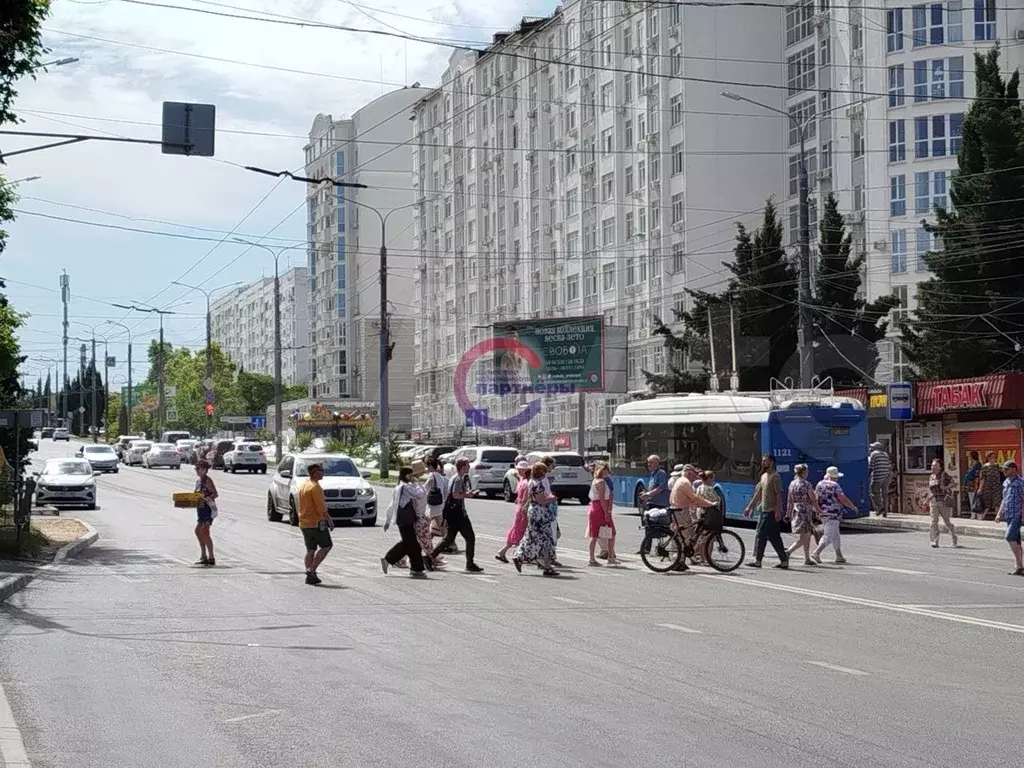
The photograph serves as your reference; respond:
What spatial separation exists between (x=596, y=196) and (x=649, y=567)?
55.7 m

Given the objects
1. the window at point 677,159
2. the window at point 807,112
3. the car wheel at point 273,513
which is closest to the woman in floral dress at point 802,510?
the car wheel at point 273,513

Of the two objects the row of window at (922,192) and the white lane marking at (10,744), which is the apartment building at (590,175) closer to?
the row of window at (922,192)

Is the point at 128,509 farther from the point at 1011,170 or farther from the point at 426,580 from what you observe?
the point at 1011,170

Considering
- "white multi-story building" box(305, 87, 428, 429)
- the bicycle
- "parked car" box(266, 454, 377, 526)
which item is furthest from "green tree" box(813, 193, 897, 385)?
"white multi-story building" box(305, 87, 428, 429)

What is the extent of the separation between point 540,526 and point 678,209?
4878 centimetres

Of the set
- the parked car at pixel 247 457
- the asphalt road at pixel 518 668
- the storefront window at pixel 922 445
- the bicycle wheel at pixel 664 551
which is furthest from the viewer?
the parked car at pixel 247 457

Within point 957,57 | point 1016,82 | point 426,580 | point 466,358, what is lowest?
point 426,580

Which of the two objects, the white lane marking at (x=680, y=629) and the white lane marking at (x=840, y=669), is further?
the white lane marking at (x=680, y=629)

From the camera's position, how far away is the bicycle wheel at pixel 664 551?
858 inches

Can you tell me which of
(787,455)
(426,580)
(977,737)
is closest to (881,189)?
(787,455)

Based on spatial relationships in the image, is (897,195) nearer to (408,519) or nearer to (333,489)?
(333,489)

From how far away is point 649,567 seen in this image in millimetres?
22016

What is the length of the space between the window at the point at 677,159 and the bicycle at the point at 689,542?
47.7 m

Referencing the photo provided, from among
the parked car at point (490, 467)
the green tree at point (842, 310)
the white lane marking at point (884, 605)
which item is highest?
the green tree at point (842, 310)
